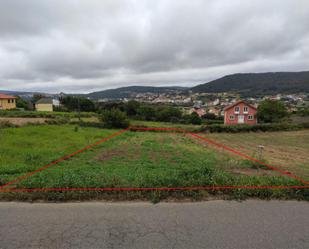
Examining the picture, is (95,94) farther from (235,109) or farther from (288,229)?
(288,229)

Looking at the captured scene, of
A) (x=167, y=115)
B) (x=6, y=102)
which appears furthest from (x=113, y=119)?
(x=6, y=102)

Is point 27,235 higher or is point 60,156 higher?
point 27,235

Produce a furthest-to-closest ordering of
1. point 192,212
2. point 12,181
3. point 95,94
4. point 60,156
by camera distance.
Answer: point 95,94 < point 60,156 < point 12,181 < point 192,212

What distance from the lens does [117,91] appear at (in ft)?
447

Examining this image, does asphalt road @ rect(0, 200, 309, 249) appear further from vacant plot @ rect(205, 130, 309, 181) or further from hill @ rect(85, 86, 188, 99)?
hill @ rect(85, 86, 188, 99)

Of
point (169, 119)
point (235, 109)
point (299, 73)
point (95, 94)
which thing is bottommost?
point (169, 119)

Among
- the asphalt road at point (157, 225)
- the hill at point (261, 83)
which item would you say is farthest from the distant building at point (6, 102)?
the hill at point (261, 83)

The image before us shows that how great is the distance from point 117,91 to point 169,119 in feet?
→ 328

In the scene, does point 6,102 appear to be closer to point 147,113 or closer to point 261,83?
point 147,113

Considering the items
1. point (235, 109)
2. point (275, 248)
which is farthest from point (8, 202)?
point (235, 109)

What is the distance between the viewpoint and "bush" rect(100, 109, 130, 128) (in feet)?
83.1

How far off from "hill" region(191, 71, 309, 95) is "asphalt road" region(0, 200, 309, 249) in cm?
10894

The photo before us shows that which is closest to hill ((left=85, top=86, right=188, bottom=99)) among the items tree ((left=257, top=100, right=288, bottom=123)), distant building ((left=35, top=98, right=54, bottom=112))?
distant building ((left=35, top=98, right=54, bottom=112))

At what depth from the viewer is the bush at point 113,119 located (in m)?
25.3
